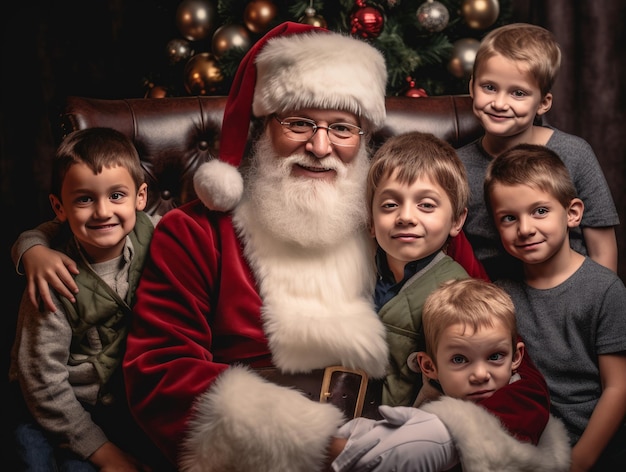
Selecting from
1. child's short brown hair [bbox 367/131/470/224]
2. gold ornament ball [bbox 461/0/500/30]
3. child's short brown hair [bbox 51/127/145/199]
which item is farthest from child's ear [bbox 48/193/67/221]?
gold ornament ball [bbox 461/0/500/30]

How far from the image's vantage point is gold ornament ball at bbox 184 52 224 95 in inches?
129

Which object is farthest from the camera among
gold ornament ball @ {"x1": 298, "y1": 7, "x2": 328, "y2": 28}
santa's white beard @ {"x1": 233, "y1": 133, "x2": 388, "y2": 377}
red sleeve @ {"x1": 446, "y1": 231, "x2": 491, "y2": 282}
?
gold ornament ball @ {"x1": 298, "y1": 7, "x2": 328, "y2": 28}

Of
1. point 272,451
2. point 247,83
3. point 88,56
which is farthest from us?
point 88,56

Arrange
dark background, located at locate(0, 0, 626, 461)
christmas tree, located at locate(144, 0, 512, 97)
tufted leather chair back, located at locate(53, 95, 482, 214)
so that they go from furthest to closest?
dark background, located at locate(0, 0, 626, 461) → christmas tree, located at locate(144, 0, 512, 97) → tufted leather chair back, located at locate(53, 95, 482, 214)

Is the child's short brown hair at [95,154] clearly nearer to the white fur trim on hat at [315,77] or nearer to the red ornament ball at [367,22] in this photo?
the white fur trim on hat at [315,77]

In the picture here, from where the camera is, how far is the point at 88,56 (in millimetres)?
3537

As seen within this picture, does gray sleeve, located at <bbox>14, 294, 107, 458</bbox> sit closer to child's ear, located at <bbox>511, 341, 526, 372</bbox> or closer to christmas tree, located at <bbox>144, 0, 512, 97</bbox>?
child's ear, located at <bbox>511, 341, 526, 372</bbox>

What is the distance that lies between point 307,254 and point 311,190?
20 centimetres

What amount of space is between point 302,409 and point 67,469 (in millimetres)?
671

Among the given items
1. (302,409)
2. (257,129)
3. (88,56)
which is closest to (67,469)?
(302,409)

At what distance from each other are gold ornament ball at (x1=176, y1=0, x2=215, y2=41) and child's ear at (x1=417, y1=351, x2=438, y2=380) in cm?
230

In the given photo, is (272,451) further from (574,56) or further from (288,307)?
(574,56)

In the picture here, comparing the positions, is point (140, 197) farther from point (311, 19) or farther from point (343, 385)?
point (311, 19)

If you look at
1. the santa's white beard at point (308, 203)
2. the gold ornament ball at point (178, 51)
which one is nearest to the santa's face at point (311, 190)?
the santa's white beard at point (308, 203)
